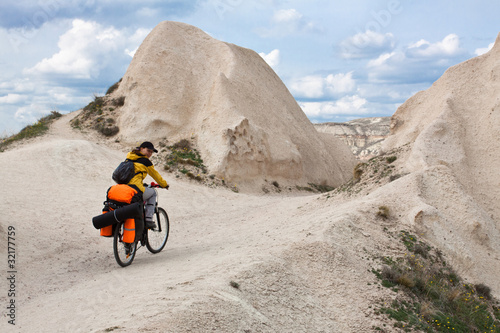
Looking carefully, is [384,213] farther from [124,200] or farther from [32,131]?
[32,131]

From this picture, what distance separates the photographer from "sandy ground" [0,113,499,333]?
3.99 metres

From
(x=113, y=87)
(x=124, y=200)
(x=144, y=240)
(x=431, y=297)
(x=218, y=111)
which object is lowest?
(x=431, y=297)

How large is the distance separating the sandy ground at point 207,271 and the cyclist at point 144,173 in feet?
2.72

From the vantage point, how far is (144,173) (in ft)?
22.0

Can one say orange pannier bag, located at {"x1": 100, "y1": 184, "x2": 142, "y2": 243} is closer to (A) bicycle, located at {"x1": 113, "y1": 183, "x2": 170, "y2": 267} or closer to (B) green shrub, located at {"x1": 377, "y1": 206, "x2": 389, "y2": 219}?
(A) bicycle, located at {"x1": 113, "y1": 183, "x2": 170, "y2": 267}

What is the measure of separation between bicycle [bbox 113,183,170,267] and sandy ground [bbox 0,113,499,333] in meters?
0.19

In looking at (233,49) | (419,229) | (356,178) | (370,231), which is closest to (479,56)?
(356,178)

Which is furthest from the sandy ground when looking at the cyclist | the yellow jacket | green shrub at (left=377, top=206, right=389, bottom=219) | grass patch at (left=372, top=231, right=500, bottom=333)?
the yellow jacket

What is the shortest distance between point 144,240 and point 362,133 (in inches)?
1896

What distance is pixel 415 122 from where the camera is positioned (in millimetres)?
12141

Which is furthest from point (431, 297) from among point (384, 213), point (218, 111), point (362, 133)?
point (362, 133)

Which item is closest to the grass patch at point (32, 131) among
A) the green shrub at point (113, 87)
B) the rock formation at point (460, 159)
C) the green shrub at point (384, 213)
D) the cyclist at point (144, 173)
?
the green shrub at point (113, 87)

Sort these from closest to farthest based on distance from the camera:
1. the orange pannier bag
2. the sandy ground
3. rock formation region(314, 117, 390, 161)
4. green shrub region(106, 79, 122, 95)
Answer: the sandy ground → the orange pannier bag → green shrub region(106, 79, 122, 95) → rock formation region(314, 117, 390, 161)

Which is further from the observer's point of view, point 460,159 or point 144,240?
point 460,159
